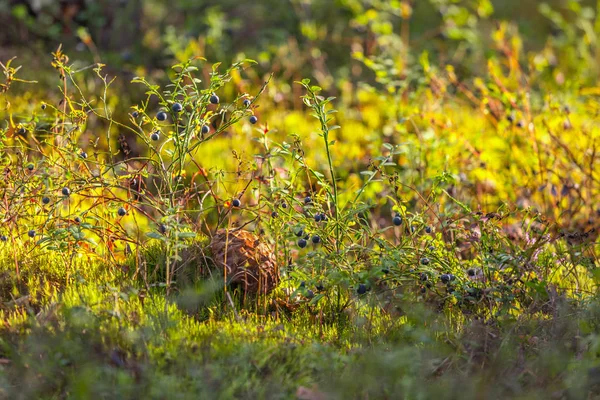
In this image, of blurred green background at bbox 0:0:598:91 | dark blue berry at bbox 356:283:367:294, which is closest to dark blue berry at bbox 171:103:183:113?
dark blue berry at bbox 356:283:367:294

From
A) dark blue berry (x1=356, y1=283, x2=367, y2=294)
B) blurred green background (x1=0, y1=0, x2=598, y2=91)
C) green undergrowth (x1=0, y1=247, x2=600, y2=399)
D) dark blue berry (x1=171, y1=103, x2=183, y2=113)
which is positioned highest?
blurred green background (x1=0, y1=0, x2=598, y2=91)

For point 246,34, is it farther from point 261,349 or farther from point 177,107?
point 261,349

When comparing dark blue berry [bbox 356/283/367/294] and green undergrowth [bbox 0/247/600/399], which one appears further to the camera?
dark blue berry [bbox 356/283/367/294]

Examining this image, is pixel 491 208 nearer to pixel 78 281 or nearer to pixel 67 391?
pixel 78 281

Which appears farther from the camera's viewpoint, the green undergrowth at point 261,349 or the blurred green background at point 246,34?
the blurred green background at point 246,34

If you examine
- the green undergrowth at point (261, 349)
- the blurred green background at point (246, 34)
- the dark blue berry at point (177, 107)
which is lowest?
the green undergrowth at point (261, 349)

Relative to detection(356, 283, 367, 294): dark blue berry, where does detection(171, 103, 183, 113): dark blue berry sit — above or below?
above

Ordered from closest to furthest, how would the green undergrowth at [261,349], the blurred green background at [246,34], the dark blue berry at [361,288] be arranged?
the green undergrowth at [261,349]
the dark blue berry at [361,288]
the blurred green background at [246,34]

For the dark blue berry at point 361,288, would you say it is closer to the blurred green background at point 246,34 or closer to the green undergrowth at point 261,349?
the green undergrowth at point 261,349

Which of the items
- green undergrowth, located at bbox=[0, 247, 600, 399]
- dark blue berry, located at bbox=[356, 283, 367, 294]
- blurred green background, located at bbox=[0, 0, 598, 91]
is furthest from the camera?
blurred green background, located at bbox=[0, 0, 598, 91]

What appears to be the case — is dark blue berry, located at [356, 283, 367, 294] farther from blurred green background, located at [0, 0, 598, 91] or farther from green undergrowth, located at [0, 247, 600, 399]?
blurred green background, located at [0, 0, 598, 91]

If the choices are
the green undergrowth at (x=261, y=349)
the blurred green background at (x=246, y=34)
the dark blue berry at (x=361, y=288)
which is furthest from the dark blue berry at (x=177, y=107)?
the blurred green background at (x=246, y=34)

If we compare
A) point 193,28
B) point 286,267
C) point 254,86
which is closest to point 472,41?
point 254,86

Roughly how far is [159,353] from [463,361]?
1.04m
